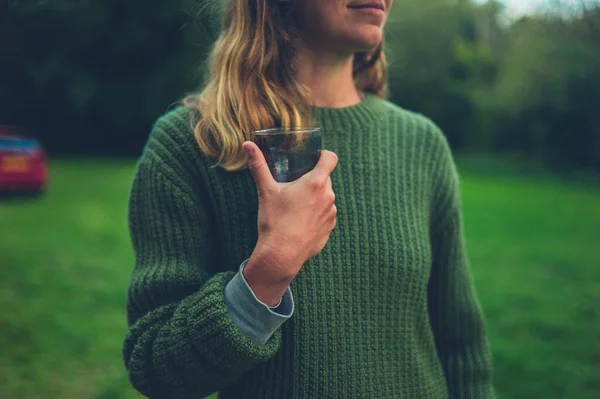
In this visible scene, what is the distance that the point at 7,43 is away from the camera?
25.9 ft

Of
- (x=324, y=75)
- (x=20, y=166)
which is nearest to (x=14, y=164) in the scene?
(x=20, y=166)

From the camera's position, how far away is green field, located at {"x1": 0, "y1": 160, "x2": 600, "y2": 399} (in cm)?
382

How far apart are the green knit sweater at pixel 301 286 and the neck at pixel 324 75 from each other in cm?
4

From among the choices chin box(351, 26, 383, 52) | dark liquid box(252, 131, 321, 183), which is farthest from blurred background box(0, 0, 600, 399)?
dark liquid box(252, 131, 321, 183)

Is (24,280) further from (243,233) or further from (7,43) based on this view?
(243,233)

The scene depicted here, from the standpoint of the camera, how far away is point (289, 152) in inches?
44.2

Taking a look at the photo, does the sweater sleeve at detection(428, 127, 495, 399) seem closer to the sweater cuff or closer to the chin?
the chin

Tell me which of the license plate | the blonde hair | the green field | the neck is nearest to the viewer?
the blonde hair

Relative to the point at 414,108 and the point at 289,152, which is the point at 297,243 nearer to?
the point at 289,152

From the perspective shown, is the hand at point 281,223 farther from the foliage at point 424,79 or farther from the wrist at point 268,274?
the foliage at point 424,79

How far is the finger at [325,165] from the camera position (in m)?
1.12

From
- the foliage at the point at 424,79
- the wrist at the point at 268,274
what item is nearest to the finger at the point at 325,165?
the wrist at the point at 268,274

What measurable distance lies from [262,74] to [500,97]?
16.2m

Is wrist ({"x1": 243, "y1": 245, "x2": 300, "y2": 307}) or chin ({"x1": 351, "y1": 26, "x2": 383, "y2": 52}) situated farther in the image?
chin ({"x1": 351, "y1": 26, "x2": 383, "y2": 52})
